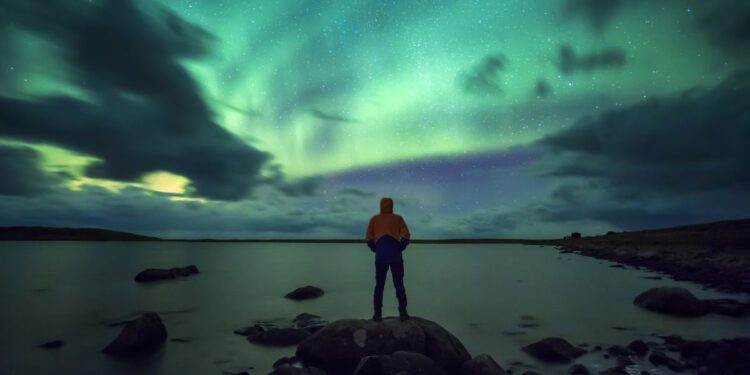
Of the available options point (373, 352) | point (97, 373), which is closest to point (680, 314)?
point (373, 352)

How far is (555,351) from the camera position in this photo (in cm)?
1355

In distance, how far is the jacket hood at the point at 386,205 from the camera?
1172cm

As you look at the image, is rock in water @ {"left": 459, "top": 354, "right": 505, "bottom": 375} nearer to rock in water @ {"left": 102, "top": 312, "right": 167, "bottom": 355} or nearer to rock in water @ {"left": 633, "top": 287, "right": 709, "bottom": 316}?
rock in water @ {"left": 102, "top": 312, "right": 167, "bottom": 355}

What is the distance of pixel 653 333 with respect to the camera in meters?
17.4

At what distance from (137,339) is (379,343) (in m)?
9.71

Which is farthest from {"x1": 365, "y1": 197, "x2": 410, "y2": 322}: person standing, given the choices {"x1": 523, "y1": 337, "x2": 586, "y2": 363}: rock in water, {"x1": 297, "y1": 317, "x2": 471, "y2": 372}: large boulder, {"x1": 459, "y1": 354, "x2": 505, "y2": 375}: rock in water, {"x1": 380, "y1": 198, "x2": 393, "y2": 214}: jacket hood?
{"x1": 523, "y1": 337, "x2": 586, "y2": 363}: rock in water

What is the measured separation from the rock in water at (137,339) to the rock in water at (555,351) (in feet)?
46.7

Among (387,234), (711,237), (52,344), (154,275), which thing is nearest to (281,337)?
(387,234)

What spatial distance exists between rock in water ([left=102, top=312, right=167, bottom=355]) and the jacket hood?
10796mm

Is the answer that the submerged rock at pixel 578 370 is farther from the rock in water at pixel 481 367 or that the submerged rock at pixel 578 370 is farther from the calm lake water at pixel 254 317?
the rock in water at pixel 481 367

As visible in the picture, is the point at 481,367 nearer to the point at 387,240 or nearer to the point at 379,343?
the point at 379,343

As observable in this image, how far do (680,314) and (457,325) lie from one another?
11.6m

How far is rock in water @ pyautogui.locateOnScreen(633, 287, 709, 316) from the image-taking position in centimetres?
2089

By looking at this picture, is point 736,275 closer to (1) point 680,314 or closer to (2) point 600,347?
(1) point 680,314
